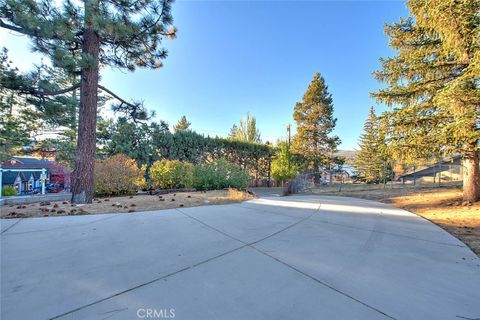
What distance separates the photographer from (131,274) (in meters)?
2.02

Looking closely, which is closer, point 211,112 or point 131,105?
point 131,105

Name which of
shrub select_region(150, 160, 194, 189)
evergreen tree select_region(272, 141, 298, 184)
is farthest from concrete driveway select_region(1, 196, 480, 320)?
evergreen tree select_region(272, 141, 298, 184)

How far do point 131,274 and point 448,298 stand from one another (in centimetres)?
280

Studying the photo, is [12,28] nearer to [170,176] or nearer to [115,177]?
[115,177]

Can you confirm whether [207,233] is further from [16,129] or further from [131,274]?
[16,129]

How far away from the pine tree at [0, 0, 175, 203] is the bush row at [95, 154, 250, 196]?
65.7 inches

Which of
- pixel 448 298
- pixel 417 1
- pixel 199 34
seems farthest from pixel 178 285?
pixel 199 34

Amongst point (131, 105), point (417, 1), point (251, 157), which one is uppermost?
point (417, 1)

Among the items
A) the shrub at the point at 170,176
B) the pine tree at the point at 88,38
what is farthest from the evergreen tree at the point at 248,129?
the pine tree at the point at 88,38

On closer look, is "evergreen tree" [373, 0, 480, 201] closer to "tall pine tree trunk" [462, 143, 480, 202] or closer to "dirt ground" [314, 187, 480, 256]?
"tall pine tree trunk" [462, 143, 480, 202]

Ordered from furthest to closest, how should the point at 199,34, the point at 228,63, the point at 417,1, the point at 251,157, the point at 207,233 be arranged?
the point at 251,157, the point at 228,63, the point at 199,34, the point at 417,1, the point at 207,233

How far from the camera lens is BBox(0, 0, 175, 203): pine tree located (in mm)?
4633

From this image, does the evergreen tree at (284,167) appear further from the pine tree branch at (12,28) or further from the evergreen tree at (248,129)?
the pine tree branch at (12,28)

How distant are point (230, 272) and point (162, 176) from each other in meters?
7.64
